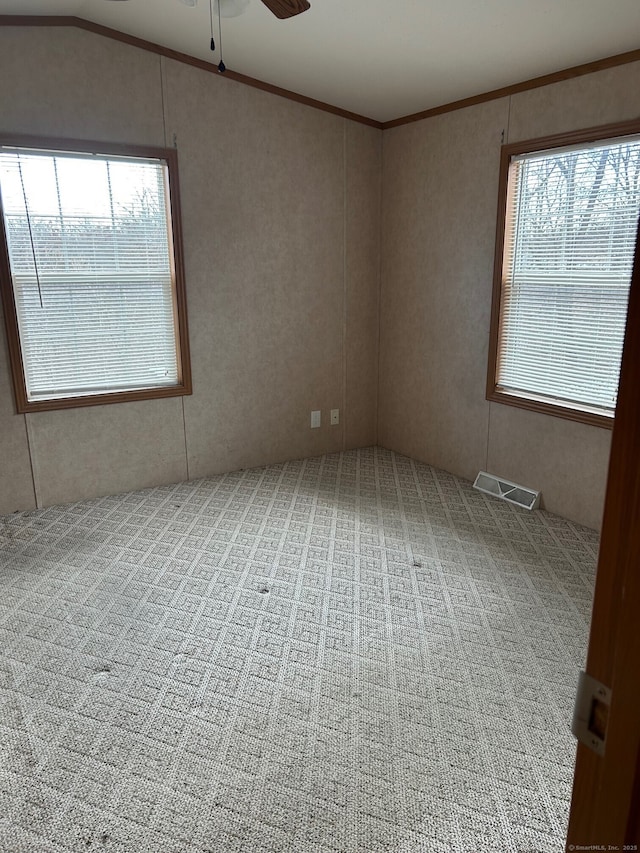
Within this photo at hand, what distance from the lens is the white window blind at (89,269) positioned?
344cm

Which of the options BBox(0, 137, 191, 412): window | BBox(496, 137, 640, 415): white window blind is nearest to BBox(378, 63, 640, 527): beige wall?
BBox(496, 137, 640, 415): white window blind

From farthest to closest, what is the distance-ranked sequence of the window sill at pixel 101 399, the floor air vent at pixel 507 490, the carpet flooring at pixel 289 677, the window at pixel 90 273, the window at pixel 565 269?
the floor air vent at pixel 507 490 → the window sill at pixel 101 399 → the window at pixel 90 273 → the window at pixel 565 269 → the carpet flooring at pixel 289 677

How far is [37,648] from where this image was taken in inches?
94.5

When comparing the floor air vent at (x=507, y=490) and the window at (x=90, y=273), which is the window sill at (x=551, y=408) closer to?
the floor air vent at (x=507, y=490)

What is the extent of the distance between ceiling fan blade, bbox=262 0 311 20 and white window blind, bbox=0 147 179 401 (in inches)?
71.4

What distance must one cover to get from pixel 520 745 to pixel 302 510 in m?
2.06

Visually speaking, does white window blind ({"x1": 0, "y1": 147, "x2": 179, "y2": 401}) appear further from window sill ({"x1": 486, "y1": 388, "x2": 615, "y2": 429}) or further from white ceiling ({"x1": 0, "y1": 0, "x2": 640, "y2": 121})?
window sill ({"x1": 486, "y1": 388, "x2": 615, "y2": 429})

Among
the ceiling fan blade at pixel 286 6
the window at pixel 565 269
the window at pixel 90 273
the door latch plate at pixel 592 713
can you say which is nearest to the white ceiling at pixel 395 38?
the window at pixel 565 269

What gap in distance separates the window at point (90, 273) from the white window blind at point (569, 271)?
2.13m

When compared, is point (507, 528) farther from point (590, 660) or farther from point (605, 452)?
point (590, 660)

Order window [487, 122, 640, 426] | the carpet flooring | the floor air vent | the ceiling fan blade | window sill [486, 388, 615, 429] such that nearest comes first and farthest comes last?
the carpet flooring → the ceiling fan blade → window [487, 122, 640, 426] → window sill [486, 388, 615, 429] → the floor air vent

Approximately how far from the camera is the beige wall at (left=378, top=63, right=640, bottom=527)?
3.31 metres

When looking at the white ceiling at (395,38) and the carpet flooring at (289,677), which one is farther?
the white ceiling at (395,38)

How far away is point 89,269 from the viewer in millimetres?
3656
